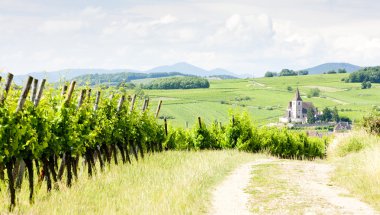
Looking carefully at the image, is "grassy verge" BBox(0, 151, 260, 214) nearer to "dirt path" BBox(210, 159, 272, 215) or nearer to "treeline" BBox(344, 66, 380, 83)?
"dirt path" BBox(210, 159, 272, 215)

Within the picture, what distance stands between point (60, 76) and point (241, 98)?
136 m

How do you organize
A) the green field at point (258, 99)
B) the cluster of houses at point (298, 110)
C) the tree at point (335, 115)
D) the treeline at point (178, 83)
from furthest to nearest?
A: the treeline at point (178, 83), the cluster of houses at point (298, 110), the tree at point (335, 115), the green field at point (258, 99)

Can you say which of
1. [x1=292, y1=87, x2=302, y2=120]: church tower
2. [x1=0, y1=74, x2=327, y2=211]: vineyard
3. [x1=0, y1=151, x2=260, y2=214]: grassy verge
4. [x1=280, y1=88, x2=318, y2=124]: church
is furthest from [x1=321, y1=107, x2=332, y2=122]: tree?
[x1=0, y1=151, x2=260, y2=214]: grassy verge

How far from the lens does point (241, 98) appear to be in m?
151

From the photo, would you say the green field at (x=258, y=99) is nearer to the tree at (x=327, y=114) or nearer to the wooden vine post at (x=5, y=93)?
the tree at (x=327, y=114)

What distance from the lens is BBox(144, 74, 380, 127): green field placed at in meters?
120

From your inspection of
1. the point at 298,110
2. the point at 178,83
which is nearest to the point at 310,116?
the point at 298,110

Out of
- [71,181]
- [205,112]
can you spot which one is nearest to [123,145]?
[71,181]

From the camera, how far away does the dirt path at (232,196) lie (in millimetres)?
10117

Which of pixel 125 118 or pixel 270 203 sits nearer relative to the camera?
pixel 270 203

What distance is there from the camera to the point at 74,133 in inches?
488

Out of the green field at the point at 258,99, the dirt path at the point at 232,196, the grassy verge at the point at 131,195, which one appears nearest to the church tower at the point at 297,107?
the green field at the point at 258,99

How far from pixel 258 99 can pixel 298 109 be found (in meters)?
18.8

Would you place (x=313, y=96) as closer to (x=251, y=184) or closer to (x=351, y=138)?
(x=351, y=138)
